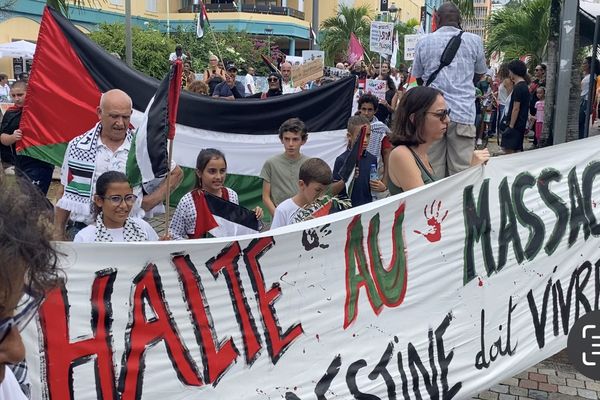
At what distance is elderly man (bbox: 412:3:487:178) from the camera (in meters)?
5.33

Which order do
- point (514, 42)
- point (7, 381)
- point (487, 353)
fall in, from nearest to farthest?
1. point (7, 381)
2. point (487, 353)
3. point (514, 42)

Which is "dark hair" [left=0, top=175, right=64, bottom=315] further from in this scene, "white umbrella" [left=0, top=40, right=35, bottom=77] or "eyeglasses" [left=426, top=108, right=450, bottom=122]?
"white umbrella" [left=0, top=40, right=35, bottom=77]

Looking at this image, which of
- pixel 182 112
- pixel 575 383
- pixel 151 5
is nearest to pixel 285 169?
pixel 182 112

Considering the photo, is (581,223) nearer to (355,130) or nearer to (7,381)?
(355,130)

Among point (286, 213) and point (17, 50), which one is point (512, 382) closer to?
point (286, 213)

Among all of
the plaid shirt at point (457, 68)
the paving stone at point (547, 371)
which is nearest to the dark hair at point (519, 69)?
the plaid shirt at point (457, 68)

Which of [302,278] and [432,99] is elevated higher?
[432,99]

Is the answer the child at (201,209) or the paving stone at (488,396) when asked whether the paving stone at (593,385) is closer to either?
the paving stone at (488,396)

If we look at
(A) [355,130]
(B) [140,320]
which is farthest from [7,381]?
(A) [355,130]

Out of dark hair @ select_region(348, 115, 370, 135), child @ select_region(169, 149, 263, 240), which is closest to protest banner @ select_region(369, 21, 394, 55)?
dark hair @ select_region(348, 115, 370, 135)

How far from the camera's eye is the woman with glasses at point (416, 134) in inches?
135

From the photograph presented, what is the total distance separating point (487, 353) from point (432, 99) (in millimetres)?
1348

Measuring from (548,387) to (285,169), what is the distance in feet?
7.98

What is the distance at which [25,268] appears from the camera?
3.69 feet
